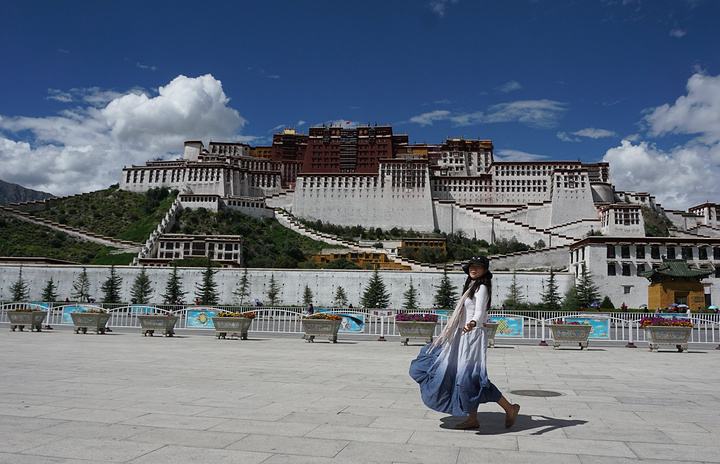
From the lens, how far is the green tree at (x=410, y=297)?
44250 mm

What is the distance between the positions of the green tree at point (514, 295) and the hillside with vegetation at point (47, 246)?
3942 centimetres

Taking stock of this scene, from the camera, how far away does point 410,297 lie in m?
45.0

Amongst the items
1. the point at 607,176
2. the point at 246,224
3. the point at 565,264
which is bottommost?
the point at 565,264

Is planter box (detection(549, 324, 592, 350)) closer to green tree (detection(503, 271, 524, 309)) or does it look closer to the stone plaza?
the stone plaza

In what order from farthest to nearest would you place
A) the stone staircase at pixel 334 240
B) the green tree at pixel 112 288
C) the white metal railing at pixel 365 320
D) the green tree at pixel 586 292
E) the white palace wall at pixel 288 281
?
the stone staircase at pixel 334 240 → the green tree at pixel 112 288 → the white palace wall at pixel 288 281 → the green tree at pixel 586 292 → the white metal railing at pixel 365 320

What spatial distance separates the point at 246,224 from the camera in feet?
253

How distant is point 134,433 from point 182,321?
1946 centimetres

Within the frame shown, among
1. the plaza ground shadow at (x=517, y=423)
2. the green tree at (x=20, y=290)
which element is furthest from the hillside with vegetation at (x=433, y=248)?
the plaza ground shadow at (x=517, y=423)

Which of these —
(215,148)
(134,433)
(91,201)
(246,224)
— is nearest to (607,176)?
(246,224)

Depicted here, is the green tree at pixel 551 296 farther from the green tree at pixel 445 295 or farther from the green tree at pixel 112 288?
the green tree at pixel 112 288

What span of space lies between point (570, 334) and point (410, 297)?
27904 millimetres

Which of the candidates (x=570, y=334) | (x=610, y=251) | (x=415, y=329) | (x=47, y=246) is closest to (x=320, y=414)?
(x=415, y=329)

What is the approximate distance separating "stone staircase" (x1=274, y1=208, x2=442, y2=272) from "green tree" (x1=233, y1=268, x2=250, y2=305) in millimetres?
14935

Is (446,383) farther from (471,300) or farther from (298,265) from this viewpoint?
(298,265)
